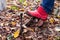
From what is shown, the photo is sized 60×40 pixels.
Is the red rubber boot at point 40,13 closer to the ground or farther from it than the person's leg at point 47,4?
closer to the ground

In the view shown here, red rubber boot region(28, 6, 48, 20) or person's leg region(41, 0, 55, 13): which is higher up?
person's leg region(41, 0, 55, 13)

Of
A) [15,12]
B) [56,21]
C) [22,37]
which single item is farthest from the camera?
[15,12]

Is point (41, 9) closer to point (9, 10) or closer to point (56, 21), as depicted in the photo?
point (56, 21)

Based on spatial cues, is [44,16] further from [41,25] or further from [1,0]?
[1,0]

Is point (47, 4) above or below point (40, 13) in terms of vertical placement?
above

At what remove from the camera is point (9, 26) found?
2.76 metres

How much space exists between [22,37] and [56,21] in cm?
66

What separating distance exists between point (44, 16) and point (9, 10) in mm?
775

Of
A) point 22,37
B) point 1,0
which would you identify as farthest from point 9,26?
point 1,0

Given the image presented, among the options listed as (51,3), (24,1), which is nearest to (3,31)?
(51,3)

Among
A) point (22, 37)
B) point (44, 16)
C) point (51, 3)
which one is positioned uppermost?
point (51, 3)

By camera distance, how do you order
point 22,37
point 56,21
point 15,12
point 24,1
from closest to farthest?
point 22,37, point 56,21, point 15,12, point 24,1

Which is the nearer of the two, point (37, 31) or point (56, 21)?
point (37, 31)

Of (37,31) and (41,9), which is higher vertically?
(41,9)
